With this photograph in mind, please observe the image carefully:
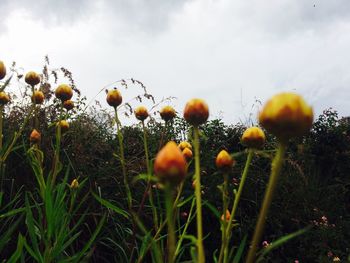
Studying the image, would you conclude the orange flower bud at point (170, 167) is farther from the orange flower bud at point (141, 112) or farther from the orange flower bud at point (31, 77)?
the orange flower bud at point (31, 77)

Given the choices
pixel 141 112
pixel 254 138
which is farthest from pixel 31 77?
pixel 254 138

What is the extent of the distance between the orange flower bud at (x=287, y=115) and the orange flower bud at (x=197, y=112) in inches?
11.5

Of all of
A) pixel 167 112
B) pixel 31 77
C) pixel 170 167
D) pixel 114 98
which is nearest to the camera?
pixel 170 167

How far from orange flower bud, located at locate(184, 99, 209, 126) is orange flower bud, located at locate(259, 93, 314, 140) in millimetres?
291

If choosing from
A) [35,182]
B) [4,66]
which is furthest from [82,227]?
[4,66]

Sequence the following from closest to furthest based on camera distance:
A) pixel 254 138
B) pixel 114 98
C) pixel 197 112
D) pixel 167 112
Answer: pixel 197 112 → pixel 254 138 → pixel 114 98 → pixel 167 112

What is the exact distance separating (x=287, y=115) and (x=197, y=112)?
1.05ft

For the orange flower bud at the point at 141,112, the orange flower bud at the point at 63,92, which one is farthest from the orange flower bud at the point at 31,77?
the orange flower bud at the point at 141,112

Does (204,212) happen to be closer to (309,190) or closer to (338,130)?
(309,190)

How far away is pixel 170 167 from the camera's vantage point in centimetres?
51

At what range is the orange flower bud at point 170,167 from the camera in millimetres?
505

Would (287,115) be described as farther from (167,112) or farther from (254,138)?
(167,112)

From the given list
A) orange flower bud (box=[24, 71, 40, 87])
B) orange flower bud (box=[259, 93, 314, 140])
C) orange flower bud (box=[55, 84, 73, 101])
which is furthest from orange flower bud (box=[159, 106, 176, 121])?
orange flower bud (box=[259, 93, 314, 140])

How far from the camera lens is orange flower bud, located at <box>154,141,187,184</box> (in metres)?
0.50
